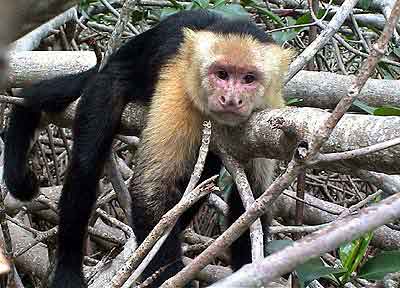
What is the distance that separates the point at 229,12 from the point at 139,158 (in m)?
1.05

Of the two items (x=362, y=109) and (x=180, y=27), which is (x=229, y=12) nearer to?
(x=180, y=27)

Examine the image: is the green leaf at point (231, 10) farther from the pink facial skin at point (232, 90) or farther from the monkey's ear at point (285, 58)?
the pink facial skin at point (232, 90)

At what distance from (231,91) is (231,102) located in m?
0.12

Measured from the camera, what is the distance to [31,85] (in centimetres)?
373

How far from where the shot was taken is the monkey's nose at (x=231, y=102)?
2701mm

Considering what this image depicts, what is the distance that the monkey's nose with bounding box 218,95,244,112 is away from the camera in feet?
8.86

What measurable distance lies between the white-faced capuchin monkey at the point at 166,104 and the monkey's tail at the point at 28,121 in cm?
2

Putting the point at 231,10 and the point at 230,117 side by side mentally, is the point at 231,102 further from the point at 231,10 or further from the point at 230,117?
the point at 231,10

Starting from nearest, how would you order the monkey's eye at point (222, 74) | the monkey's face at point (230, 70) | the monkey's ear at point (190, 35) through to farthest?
the monkey's face at point (230, 70) < the monkey's eye at point (222, 74) < the monkey's ear at point (190, 35)

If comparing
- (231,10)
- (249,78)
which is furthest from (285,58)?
(231,10)

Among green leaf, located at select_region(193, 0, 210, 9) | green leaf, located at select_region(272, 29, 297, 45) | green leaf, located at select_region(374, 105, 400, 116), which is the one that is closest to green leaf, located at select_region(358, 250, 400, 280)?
green leaf, located at select_region(374, 105, 400, 116)

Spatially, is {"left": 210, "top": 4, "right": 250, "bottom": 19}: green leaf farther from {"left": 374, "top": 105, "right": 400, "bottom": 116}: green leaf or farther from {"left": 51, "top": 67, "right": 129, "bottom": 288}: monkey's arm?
{"left": 374, "top": 105, "right": 400, "bottom": 116}: green leaf

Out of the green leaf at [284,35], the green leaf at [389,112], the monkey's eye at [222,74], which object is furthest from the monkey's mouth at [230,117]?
the green leaf at [284,35]

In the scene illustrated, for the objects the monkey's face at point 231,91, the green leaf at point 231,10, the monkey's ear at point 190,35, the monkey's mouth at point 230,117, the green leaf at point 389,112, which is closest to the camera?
the green leaf at point 389,112
